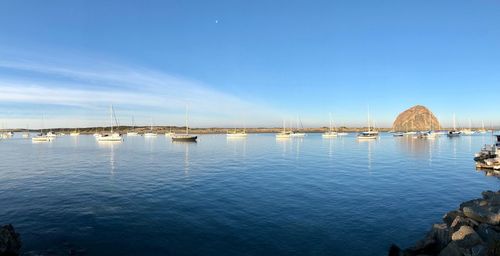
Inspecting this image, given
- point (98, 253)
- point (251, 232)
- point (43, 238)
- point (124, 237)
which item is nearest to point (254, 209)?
point (251, 232)

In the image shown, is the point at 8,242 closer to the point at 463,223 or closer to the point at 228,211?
the point at 228,211

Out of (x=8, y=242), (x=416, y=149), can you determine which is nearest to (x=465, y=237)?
(x=8, y=242)

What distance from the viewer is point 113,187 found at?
36.2m

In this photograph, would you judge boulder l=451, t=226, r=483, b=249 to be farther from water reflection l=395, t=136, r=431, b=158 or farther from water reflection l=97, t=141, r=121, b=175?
water reflection l=395, t=136, r=431, b=158

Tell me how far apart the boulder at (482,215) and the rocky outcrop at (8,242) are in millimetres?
24456

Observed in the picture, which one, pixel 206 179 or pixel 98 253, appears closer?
pixel 98 253

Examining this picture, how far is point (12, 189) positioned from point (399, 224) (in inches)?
1480

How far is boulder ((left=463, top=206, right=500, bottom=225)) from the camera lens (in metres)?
17.6

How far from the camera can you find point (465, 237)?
14.7 meters

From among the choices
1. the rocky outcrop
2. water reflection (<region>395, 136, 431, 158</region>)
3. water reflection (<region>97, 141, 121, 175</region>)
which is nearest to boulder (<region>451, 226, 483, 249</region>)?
the rocky outcrop

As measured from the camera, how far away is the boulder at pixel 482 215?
17.6m

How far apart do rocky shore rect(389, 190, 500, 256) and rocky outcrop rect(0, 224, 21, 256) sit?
61.9 ft

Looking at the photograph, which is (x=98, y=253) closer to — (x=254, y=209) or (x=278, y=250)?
(x=278, y=250)

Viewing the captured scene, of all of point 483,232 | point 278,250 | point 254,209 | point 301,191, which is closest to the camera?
point 483,232
